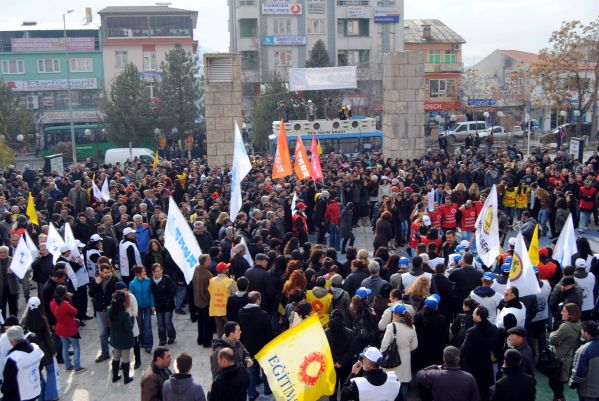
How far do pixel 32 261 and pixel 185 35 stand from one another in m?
51.0

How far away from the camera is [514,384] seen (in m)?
7.09

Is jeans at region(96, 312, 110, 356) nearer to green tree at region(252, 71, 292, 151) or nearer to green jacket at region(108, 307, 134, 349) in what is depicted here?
green jacket at region(108, 307, 134, 349)

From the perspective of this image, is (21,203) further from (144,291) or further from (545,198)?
(545,198)

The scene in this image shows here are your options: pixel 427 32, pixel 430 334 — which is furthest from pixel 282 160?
pixel 427 32

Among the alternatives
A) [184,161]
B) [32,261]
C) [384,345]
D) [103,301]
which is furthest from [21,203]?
[384,345]

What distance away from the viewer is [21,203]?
709 inches

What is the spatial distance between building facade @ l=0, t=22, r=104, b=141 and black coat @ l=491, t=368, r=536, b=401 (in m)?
54.7

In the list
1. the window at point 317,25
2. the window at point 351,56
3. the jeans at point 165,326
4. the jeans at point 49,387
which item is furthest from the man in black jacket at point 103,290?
the window at point 351,56

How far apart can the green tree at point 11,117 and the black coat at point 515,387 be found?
44.6 meters

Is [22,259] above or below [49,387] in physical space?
above

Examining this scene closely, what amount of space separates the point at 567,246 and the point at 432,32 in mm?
61569

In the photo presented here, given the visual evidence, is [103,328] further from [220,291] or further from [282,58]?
[282,58]

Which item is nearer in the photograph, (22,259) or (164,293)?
(164,293)

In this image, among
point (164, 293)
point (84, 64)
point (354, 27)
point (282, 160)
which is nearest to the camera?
point (164, 293)
